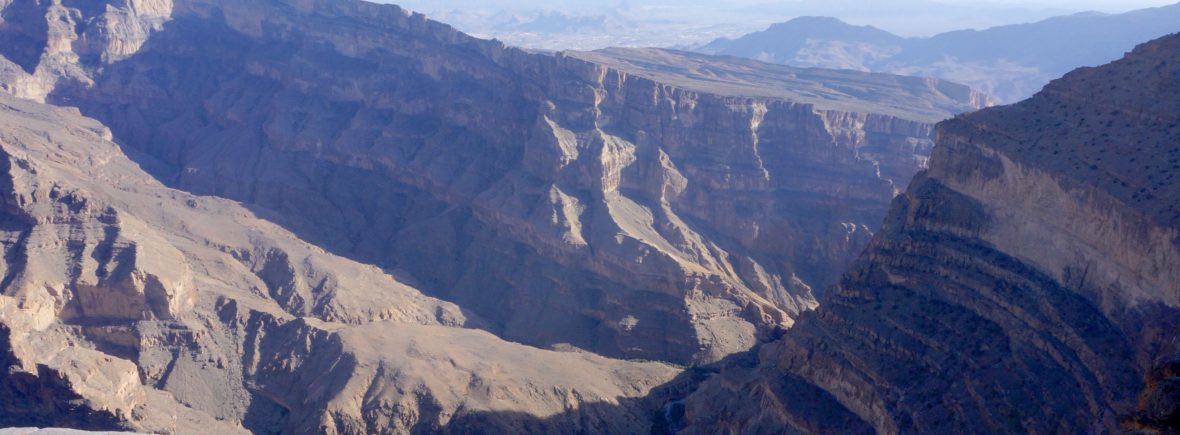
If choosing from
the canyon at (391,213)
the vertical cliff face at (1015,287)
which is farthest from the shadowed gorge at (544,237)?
the canyon at (391,213)

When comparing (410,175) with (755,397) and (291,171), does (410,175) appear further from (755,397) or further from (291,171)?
(755,397)

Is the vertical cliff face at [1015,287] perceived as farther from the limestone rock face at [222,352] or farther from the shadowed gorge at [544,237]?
the limestone rock face at [222,352]

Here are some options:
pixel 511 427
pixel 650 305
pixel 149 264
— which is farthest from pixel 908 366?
pixel 149 264

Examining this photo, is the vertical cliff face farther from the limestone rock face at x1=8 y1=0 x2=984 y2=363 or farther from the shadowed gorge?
the limestone rock face at x1=8 y1=0 x2=984 y2=363

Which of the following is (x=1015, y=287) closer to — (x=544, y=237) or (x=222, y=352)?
(x=544, y=237)

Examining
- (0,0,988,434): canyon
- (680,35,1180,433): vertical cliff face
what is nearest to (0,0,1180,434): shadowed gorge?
(680,35,1180,433): vertical cliff face

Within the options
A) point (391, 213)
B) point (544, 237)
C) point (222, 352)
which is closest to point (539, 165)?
point (544, 237)
